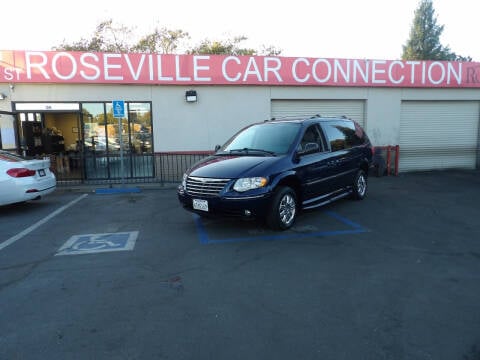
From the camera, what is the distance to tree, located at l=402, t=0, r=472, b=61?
62.7 meters

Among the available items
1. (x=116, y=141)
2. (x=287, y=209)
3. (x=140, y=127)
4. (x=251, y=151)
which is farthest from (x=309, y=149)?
(x=116, y=141)

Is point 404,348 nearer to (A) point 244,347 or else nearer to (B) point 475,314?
(B) point 475,314

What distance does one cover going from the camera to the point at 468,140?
49.0 feet

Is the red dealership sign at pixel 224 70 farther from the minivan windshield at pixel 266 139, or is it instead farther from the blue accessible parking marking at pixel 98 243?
the blue accessible parking marking at pixel 98 243

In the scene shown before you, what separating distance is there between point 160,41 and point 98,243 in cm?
3125

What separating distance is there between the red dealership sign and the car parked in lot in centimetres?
508

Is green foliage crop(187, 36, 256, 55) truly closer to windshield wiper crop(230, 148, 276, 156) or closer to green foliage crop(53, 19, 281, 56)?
green foliage crop(53, 19, 281, 56)

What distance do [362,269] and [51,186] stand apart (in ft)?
23.9

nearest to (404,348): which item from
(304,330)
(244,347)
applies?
(304,330)

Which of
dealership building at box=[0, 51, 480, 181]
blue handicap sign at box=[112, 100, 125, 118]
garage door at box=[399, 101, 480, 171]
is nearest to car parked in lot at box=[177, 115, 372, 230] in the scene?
blue handicap sign at box=[112, 100, 125, 118]

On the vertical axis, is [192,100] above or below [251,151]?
above

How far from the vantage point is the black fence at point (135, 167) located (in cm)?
1206

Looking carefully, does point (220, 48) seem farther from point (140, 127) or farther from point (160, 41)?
point (140, 127)

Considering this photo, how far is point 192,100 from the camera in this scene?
40.1 feet
